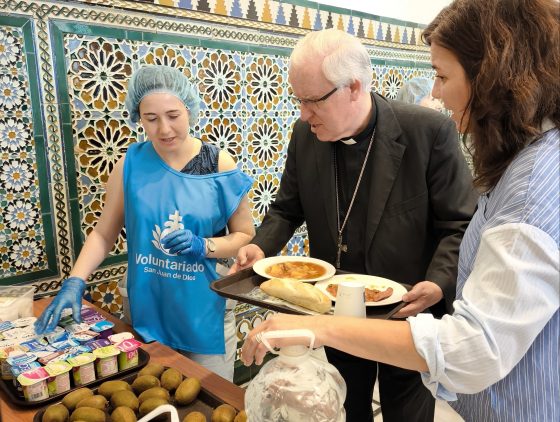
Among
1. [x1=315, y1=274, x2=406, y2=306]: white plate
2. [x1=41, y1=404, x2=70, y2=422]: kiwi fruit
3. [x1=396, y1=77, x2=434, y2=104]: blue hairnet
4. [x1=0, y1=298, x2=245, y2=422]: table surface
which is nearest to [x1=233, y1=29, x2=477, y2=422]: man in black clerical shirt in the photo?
[x1=315, y1=274, x2=406, y2=306]: white plate

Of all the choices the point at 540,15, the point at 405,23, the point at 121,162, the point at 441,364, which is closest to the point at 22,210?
the point at 121,162

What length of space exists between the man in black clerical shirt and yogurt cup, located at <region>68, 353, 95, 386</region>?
0.63 metres

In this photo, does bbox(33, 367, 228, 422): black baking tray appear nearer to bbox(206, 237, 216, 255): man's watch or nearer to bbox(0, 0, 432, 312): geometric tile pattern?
bbox(206, 237, 216, 255): man's watch

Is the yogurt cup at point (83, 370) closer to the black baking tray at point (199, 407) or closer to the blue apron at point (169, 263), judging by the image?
the black baking tray at point (199, 407)

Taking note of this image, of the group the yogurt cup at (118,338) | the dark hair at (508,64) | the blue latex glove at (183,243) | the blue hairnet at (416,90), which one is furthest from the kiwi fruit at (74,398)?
the blue hairnet at (416,90)

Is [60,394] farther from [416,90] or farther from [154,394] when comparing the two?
[416,90]

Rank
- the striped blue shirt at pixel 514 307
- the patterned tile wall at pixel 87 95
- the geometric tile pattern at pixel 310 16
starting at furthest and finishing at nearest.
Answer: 1. the geometric tile pattern at pixel 310 16
2. the patterned tile wall at pixel 87 95
3. the striped blue shirt at pixel 514 307

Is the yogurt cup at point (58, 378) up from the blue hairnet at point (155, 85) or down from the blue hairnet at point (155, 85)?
down

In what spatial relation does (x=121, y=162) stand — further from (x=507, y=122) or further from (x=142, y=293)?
(x=507, y=122)

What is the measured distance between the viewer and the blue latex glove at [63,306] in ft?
4.93

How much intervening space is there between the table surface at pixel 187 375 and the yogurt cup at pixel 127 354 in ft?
0.29

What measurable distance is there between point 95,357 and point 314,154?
1.08 meters

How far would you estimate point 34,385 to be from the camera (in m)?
1.21

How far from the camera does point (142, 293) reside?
1.78 metres
